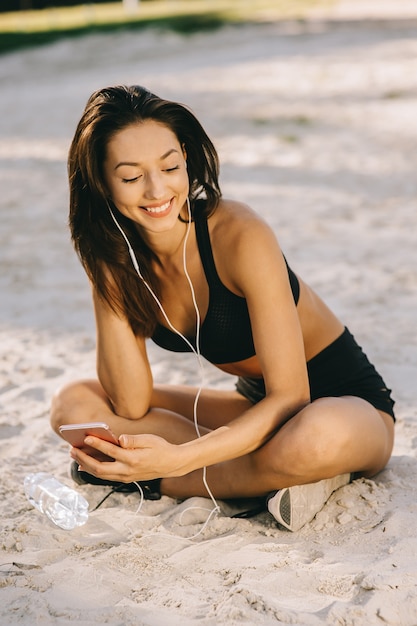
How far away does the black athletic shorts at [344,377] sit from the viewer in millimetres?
2918

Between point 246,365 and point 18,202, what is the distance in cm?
444

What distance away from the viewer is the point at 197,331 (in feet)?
9.16

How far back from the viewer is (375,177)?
6828mm

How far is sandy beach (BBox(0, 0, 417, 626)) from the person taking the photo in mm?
2277

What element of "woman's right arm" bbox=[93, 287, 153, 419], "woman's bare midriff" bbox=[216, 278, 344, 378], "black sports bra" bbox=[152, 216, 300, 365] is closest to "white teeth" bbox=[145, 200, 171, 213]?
"black sports bra" bbox=[152, 216, 300, 365]

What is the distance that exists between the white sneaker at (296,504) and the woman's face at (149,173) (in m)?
0.89

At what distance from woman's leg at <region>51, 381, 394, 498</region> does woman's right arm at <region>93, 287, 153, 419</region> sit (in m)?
0.09

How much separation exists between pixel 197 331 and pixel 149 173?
0.53m

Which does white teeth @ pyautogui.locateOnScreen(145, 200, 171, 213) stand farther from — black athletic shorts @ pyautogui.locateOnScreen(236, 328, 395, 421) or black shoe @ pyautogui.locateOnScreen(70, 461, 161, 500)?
black shoe @ pyautogui.locateOnScreen(70, 461, 161, 500)

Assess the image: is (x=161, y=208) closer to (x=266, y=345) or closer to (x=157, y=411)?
(x=266, y=345)

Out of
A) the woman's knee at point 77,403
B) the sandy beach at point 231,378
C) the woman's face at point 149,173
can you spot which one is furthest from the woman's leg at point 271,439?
the woman's face at point 149,173

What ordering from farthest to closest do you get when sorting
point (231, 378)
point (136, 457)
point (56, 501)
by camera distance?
point (231, 378) < point (56, 501) < point (136, 457)

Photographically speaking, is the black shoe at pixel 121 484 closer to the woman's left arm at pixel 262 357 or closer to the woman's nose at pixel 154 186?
the woman's left arm at pixel 262 357

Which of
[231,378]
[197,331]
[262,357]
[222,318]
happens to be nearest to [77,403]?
[197,331]
